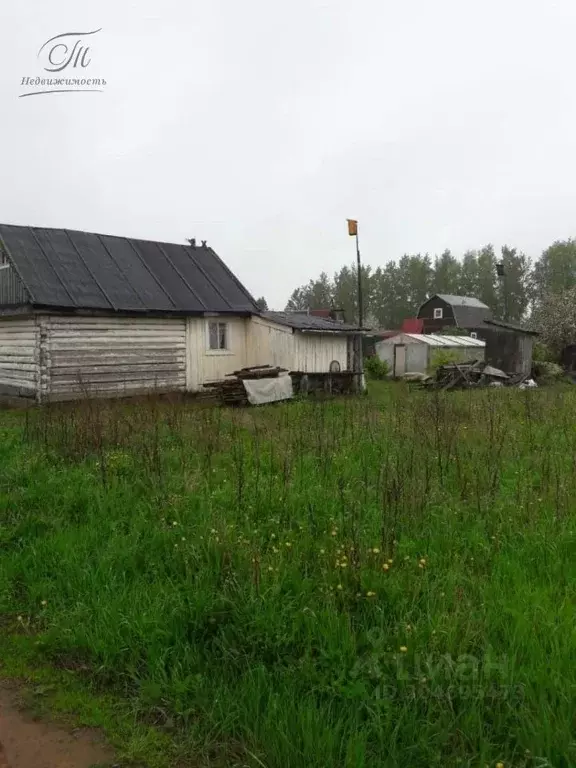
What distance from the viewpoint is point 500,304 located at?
71.8 meters

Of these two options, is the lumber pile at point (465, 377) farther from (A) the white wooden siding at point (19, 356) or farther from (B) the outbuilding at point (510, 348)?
(A) the white wooden siding at point (19, 356)

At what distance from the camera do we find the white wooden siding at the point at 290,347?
1738 cm

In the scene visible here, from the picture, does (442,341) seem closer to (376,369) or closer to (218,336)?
(376,369)

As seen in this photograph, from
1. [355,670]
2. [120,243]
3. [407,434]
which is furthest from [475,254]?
[355,670]

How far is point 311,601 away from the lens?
3.22 meters

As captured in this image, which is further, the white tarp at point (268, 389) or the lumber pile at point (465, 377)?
the lumber pile at point (465, 377)

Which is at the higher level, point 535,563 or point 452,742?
point 535,563

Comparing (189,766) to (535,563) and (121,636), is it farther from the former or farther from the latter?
(535,563)

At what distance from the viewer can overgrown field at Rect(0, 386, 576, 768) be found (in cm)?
241

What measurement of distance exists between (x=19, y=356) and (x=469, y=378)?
1679 centimetres

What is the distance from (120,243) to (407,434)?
561 inches

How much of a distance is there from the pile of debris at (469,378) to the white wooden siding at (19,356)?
14.3 meters

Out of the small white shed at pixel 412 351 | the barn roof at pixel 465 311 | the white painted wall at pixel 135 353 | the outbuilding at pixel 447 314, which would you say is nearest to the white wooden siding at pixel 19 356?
the white painted wall at pixel 135 353

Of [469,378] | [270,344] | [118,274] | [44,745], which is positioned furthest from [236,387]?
[44,745]
